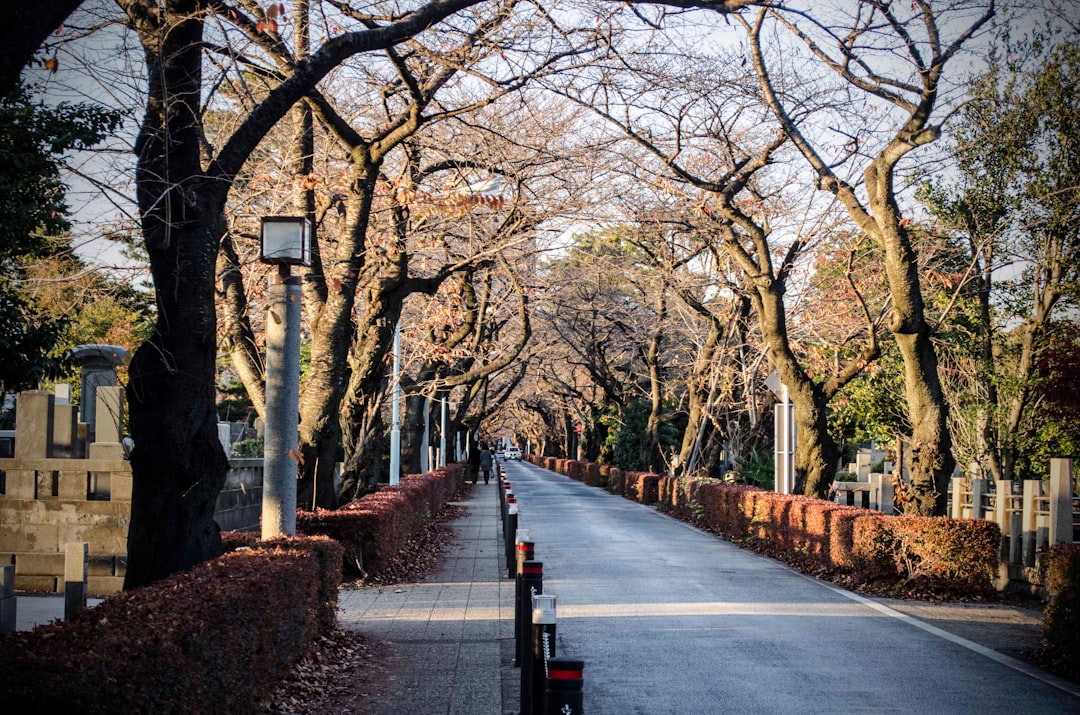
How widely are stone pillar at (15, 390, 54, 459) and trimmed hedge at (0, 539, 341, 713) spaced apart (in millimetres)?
7164

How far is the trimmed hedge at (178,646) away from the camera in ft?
13.1

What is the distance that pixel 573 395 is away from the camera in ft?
195

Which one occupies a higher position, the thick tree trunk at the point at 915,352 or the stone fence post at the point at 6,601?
the thick tree trunk at the point at 915,352

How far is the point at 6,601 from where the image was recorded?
7.72 m

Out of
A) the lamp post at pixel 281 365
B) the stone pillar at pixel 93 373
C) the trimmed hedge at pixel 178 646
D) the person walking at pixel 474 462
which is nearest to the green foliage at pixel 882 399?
the stone pillar at pixel 93 373

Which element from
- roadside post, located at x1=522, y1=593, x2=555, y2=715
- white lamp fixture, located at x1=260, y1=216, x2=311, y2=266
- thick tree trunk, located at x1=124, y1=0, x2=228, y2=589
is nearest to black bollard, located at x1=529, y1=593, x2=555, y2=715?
roadside post, located at x1=522, y1=593, x2=555, y2=715

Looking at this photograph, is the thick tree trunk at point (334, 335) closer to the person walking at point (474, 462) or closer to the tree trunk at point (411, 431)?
the tree trunk at point (411, 431)

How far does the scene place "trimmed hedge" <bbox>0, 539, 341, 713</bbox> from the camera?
13.1 ft

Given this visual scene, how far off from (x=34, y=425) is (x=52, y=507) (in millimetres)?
1078

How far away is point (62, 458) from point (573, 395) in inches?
1812

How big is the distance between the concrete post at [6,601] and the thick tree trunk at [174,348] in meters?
0.95

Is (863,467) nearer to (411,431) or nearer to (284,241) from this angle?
(411,431)

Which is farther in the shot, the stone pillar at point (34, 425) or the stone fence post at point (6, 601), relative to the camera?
the stone pillar at point (34, 425)

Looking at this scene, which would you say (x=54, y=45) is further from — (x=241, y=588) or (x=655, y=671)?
(x=655, y=671)
